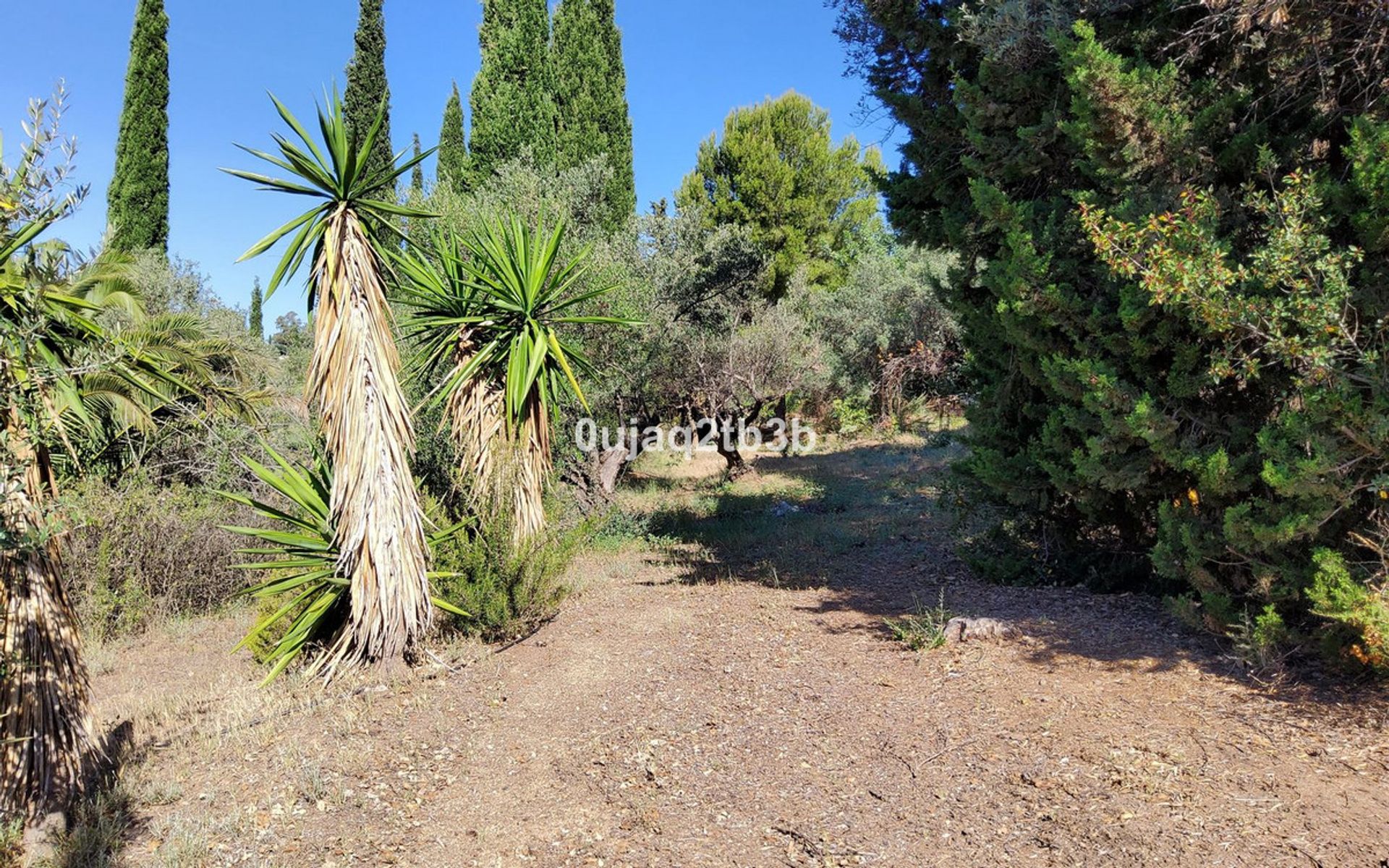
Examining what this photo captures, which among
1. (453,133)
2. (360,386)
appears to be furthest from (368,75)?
(360,386)

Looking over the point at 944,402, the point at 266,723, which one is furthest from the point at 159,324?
the point at 944,402

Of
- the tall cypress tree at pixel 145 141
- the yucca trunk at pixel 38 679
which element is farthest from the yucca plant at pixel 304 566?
the tall cypress tree at pixel 145 141

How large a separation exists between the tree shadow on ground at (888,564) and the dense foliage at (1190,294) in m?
0.43

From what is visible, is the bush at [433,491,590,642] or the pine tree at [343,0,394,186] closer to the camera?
the bush at [433,491,590,642]

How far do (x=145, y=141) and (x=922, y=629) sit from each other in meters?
19.5

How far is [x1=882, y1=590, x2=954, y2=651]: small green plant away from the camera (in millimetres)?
5469

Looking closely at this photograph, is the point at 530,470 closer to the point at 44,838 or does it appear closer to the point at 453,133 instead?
the point at 44,838

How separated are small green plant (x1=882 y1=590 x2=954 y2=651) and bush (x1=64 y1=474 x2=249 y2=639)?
6.91m

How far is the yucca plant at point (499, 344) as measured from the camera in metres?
6.70

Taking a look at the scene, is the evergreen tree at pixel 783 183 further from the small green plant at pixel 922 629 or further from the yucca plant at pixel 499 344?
the small green plant at pixel 922 629

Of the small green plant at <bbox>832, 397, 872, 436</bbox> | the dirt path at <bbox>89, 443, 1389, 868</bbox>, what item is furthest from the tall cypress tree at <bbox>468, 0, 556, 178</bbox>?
the dirt path at <bbox>89, 443, 1389, 868</bbox>

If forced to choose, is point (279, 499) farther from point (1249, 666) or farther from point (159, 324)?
point (1249, 666)

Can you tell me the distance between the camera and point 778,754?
14.2 feet

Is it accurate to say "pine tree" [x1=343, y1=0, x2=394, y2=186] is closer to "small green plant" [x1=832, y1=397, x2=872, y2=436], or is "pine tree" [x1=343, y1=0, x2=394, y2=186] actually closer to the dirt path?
"small green plant" [x1=832, y1=397, x2=872, y2=436]
